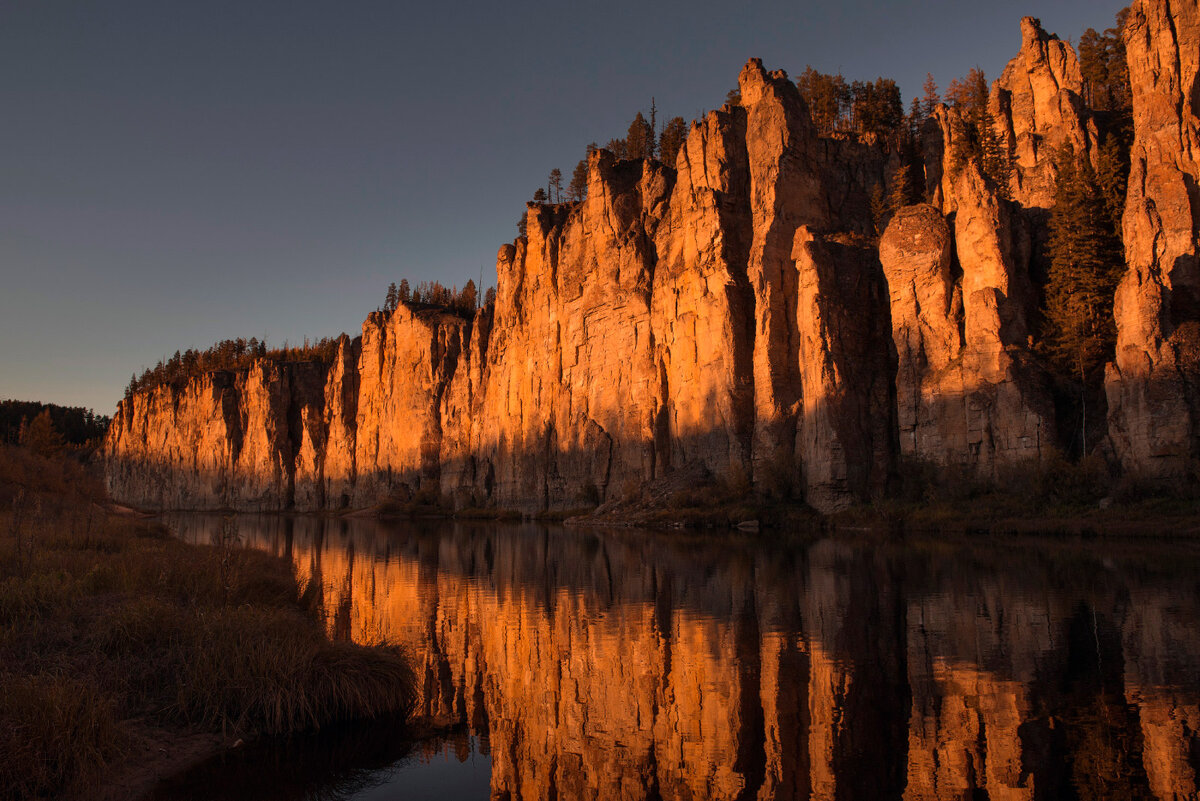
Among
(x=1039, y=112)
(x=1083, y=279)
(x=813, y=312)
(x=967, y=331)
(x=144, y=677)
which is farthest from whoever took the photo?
(x=1039, y=112)

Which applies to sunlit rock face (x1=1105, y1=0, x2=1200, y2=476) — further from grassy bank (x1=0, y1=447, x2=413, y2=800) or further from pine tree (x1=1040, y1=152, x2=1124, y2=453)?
grassy bank (x1=0, y1=447, x2=413, y2=800)

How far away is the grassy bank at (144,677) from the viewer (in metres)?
7.09

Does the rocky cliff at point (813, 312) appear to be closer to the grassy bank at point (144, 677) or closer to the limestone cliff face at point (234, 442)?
the limestone cliff face at point (234, 442)

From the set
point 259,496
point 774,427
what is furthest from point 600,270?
point 259,496

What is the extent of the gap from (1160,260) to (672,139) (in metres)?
53.5

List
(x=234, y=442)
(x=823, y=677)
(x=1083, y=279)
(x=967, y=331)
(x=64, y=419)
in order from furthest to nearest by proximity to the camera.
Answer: (x=64, y=419) → (x=234, y=442) → (x=967, y=331) → (x=1083, y=279) → (x=823, y=677)

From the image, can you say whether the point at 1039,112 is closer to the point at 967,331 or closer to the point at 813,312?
the point at 967,331

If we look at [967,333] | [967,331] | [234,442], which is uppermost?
[967,331]

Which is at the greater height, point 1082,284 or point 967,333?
point 1082,284

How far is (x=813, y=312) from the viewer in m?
46.2

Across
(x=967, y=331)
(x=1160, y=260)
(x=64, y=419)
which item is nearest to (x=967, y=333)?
(x=967, y=331)

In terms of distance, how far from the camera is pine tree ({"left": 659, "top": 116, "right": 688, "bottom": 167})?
8012cm

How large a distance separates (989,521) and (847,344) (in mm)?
14925

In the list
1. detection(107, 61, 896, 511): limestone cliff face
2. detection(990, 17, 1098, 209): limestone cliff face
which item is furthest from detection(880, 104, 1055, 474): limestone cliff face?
detection(990, 17, 1098, 209): limestone cliff face
